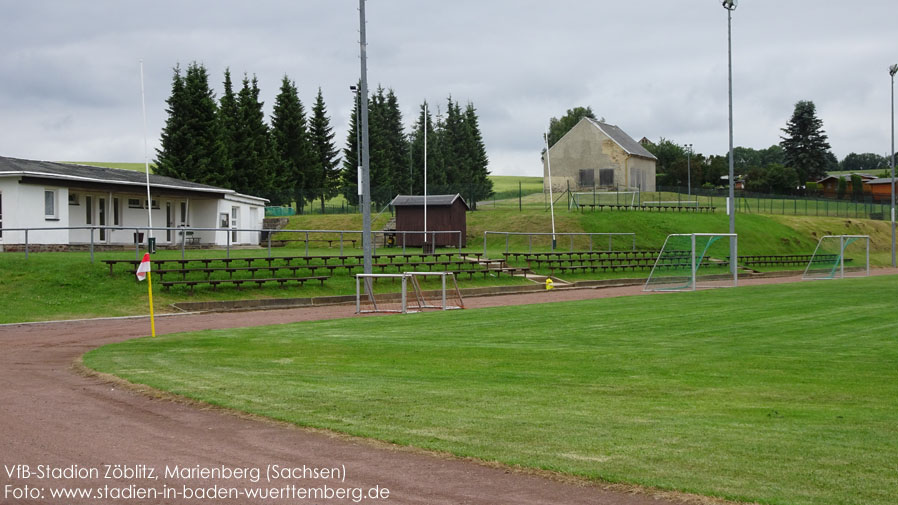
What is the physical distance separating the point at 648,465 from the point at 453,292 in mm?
24735

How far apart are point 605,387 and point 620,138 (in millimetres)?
77383

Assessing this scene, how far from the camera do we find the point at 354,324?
19.7 m

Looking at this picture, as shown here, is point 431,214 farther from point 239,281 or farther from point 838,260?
point 838,260

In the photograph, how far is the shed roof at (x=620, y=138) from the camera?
8234cm

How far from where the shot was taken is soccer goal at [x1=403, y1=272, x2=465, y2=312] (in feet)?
84.1

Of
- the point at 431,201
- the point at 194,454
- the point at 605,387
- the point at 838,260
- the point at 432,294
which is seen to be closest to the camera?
the point at 194,454

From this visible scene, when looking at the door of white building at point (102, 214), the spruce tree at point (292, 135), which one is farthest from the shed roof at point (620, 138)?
the door of white building at point (102, 214)

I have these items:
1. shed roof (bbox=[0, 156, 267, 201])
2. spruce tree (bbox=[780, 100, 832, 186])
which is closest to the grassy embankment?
shed roof (bbox=[0, 156, 267, 201])

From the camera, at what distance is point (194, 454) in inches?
298

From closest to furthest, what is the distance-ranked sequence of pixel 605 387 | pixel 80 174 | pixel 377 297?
1. pixel 605 387
2. pixel 377 297
3. pixel 80 174

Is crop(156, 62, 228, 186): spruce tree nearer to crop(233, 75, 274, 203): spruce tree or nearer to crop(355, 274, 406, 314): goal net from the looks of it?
crop(233, 75, 274, 203): spruce tree

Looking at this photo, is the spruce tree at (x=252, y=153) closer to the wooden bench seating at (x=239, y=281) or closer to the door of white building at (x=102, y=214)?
the door of white building at (x=102, y=214)

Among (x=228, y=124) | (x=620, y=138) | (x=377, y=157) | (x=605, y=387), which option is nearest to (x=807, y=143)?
(x=620, y=138)

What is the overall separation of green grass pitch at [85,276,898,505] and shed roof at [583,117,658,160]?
63402mm
